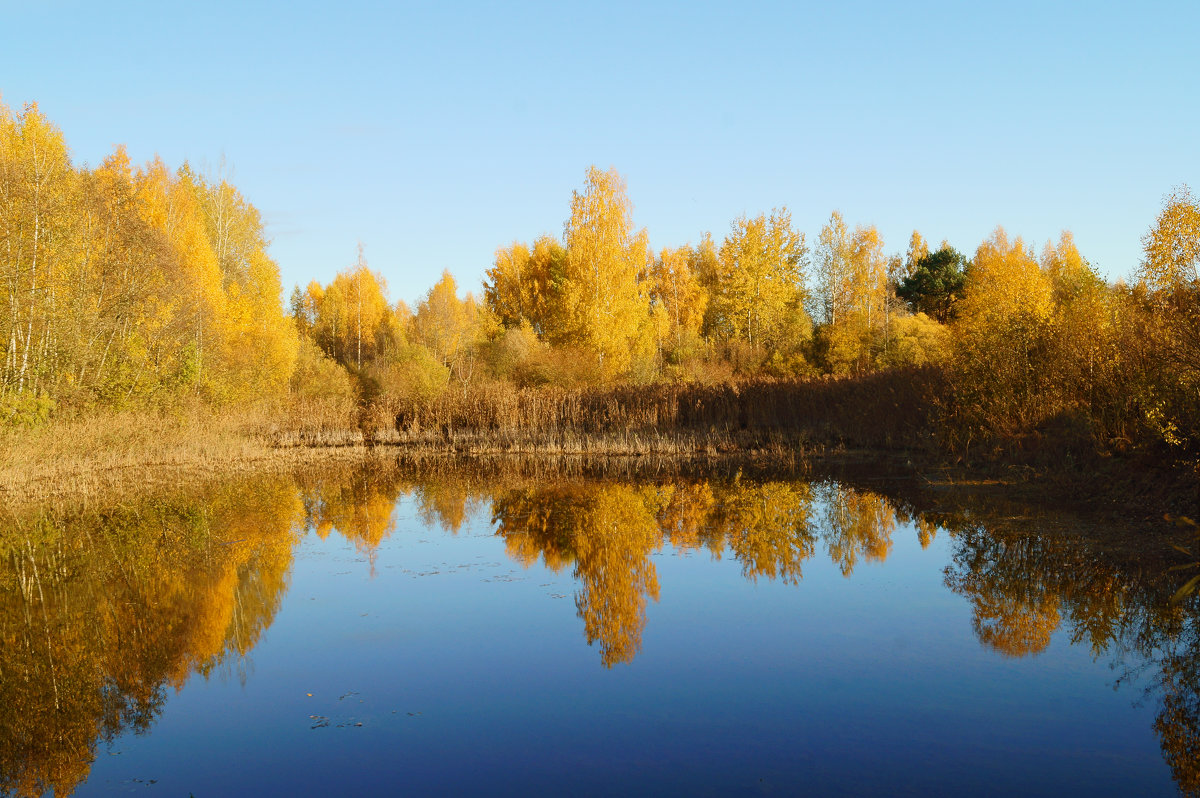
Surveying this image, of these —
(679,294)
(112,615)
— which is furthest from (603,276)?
(112,615)

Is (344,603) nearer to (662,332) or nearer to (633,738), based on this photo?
(633,738)

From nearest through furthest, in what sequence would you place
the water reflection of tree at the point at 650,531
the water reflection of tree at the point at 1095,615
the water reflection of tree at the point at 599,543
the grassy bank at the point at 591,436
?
the water reflection of tree at the point at 1095,615, the water reflection of tree at the point at 599,543, the water reflection of tree at the point at 650,531, the grassy bank at the point at 591,436

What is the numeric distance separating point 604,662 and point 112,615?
16.9 feet

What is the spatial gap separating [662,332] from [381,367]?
14.1m

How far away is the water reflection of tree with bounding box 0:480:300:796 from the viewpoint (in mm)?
5836

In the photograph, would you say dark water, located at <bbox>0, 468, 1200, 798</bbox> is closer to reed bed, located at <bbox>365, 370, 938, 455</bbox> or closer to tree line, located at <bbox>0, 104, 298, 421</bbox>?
tree line, located at <bbox>0, 104, 298, 421</bbox>

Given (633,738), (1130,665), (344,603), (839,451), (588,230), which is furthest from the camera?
(588,230)

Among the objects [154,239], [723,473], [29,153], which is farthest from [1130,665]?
[29,153]

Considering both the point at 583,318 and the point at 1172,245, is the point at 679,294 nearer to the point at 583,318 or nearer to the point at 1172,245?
the point at 583,318

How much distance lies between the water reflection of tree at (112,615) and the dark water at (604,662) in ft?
0.12

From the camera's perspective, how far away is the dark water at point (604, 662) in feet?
16.6

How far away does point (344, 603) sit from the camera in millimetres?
9141

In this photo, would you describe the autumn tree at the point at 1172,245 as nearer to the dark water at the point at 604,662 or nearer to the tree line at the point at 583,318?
the tree line at the point at 583,318

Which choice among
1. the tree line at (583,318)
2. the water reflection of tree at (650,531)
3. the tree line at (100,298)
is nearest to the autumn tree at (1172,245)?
the tree line at (583,318)
